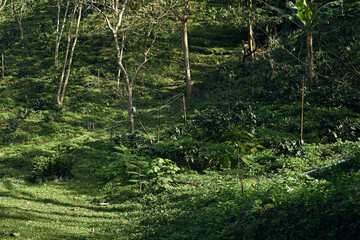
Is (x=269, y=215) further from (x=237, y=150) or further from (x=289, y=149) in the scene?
(x=289, y=149)

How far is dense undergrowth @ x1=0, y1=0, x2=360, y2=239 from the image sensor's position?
196 inches

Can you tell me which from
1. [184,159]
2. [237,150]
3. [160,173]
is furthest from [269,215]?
[184,159]

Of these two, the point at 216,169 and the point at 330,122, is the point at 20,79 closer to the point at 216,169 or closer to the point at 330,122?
the point at 216,169

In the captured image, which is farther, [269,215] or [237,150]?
[237,150]

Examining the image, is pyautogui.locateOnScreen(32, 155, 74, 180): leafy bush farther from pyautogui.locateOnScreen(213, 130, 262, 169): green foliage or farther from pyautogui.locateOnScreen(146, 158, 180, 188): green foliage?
pyautogui.locateOnScreen(213, 130, 262, 169): green foliage

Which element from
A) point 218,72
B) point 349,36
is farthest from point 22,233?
point 349,36

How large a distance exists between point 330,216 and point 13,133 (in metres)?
15.6

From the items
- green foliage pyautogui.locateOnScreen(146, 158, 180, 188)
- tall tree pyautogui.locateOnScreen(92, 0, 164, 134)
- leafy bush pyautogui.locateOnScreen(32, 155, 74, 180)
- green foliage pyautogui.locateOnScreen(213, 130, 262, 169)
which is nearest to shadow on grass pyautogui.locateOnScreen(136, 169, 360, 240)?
green foliage pyautogui.locateOnScreen(213, 130, 262, 169)

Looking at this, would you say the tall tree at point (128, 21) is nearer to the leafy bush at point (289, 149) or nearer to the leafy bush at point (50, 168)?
the leafy bush at point (50, 168)

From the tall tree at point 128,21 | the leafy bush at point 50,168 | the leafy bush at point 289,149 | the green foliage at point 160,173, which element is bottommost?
the leafy bush at point 50,168

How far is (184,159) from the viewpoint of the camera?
10352 millimetres

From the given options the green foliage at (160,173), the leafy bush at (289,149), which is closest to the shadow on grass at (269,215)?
the green foliage at (160,173)

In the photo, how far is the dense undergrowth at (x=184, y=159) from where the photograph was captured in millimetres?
4977

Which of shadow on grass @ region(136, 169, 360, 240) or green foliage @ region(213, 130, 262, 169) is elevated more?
green foliage @ region(213, 130, 262, 169)
